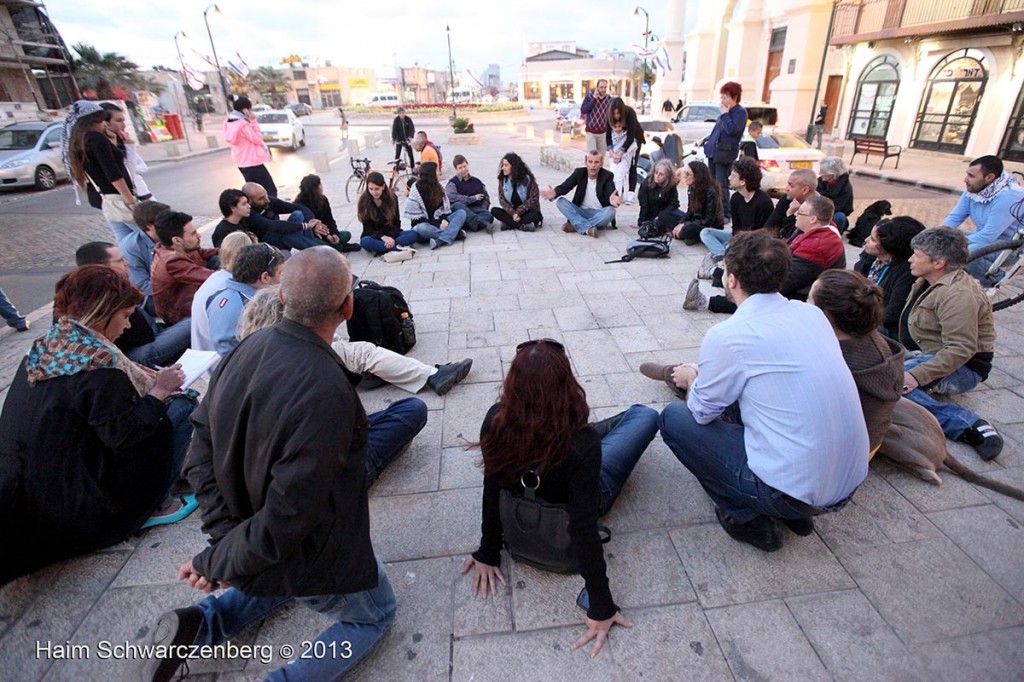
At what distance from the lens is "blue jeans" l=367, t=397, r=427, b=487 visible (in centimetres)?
271

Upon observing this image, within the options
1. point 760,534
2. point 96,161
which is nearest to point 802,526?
point 760,534

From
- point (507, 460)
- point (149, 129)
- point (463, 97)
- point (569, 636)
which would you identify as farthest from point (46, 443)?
point (463, 97)

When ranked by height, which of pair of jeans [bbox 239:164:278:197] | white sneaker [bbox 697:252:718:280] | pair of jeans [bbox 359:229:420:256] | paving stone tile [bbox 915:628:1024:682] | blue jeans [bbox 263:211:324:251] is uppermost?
pair of jeans [bbox 239:164:278:197]

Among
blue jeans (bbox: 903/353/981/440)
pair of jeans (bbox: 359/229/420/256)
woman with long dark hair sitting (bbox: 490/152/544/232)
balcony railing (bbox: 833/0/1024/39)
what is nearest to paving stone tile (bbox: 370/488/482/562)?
blue jeans (bbox: 903/353/981/440)

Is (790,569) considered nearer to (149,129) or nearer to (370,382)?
(370,382)

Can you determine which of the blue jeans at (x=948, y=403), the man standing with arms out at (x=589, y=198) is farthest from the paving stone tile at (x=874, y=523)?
the man standing with arms out at (x=589, y=198)

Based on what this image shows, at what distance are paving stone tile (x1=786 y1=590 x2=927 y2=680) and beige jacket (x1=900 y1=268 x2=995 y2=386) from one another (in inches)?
64.1

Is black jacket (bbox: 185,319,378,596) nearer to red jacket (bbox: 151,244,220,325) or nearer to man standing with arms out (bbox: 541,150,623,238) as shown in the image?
red jacket (bbox: 151,244,220,325)

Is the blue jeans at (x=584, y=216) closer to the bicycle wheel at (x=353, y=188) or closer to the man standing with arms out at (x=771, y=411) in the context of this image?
the bicycle wheel at (x=353, y=188)

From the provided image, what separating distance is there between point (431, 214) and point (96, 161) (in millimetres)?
3833

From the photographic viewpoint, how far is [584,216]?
7.61 m

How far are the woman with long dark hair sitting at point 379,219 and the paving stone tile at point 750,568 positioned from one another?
5548mm

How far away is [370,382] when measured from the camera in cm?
370

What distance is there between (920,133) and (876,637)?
20.7 meters
